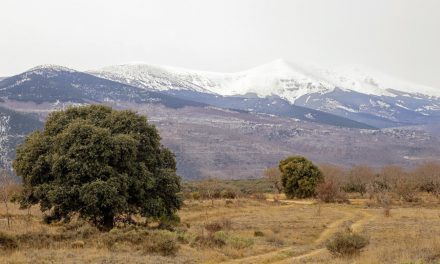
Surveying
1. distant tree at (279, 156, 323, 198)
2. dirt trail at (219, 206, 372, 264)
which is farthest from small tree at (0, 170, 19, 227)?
distant tree at (279, 156, 323, 198)

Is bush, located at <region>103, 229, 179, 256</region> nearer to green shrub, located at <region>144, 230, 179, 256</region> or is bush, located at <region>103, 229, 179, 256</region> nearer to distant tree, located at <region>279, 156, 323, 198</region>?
green shrub, located at <region>144, 230, 179, 256</region>

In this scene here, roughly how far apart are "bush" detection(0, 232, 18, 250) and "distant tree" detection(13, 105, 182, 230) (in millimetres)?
6045

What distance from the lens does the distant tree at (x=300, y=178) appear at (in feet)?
260

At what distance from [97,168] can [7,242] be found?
8.30 metres

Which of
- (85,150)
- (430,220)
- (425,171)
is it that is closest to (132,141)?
(85,150)

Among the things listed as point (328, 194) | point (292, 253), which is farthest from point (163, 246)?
point (328, 194)

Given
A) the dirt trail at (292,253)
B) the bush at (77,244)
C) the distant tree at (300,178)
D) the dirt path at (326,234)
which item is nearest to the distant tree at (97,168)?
the bush at (77,244)

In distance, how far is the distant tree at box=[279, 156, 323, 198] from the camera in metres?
79.4

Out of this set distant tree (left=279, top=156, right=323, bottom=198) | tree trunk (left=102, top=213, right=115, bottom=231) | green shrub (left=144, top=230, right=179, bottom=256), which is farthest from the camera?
distant tree (left=279, top=156, right=323, bottom=198)

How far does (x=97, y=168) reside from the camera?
32375mm

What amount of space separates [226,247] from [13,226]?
48.8ft

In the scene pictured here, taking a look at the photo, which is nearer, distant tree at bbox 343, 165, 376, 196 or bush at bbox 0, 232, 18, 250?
bush at bbox 0, 232, 18, 250

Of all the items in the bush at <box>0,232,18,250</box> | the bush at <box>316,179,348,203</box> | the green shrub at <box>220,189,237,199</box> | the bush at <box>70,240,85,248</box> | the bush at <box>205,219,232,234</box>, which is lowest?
the green shrub at <box>220,189,237,199</box>

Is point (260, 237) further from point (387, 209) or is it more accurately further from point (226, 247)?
point (387, 209)
